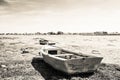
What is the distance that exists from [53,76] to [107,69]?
17.0 feet

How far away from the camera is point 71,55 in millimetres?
19125

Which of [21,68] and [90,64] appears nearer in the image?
[90,64]

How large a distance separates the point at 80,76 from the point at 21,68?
19.5ft

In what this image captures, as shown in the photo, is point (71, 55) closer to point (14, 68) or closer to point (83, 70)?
point (83, 70)

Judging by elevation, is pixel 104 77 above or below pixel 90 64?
below

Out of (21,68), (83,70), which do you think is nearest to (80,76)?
(83,70)

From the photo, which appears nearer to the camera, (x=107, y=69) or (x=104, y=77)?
(x=104, y=77)

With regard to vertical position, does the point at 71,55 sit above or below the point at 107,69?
above

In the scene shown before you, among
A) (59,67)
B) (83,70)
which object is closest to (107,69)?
(83,70)

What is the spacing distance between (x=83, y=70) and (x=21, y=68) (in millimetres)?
6166

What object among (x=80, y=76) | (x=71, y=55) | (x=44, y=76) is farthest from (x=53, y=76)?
(x=71, y=55)

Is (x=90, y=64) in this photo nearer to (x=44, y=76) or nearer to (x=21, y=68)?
(x=44, y=76)

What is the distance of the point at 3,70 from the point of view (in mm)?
18047

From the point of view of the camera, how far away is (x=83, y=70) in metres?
15.5
